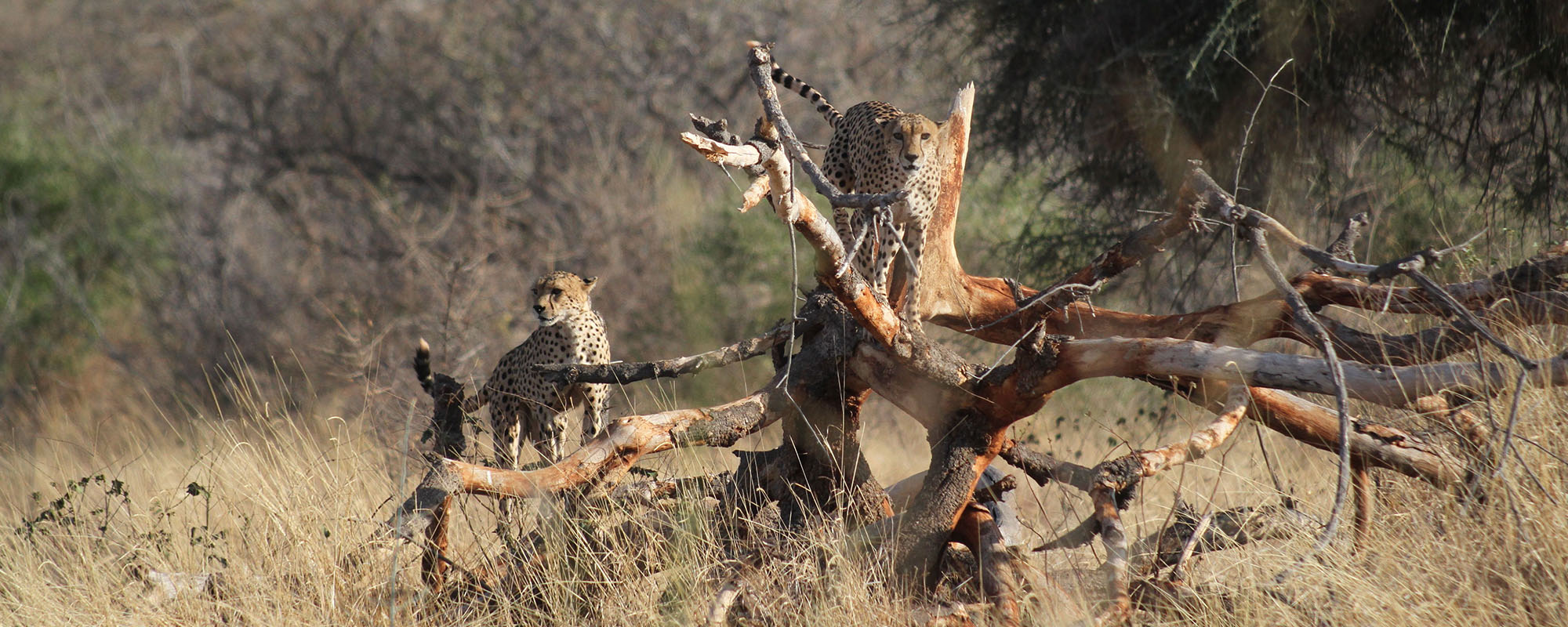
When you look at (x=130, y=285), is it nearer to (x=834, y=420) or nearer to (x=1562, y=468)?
(x=834, y=420)

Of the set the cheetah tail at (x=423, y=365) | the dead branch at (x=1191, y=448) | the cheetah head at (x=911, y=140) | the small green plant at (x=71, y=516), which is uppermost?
the cheetah head at (x=911, y=140)

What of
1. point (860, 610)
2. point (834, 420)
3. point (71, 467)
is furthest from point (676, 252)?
point (860, 610)

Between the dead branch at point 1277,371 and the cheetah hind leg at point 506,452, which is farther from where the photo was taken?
the cheetah hind leg at point 506,452

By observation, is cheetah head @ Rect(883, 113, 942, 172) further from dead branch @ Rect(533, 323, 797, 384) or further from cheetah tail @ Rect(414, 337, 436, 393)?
cheetah tail @ Rect(414, 337, 436, 393)

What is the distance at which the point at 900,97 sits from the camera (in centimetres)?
1060

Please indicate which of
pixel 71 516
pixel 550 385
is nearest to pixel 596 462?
pixel 550 385

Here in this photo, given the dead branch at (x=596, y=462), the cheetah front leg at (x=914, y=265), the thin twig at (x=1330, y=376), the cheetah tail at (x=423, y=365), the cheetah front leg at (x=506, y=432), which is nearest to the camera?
the thin twig at (x=1330, y=376)

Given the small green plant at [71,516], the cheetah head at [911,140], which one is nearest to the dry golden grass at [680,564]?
the small green plant at [71,516]

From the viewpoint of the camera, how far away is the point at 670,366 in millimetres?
3061

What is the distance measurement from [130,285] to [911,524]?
32.3 feet

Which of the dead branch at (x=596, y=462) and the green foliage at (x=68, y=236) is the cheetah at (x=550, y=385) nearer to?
the dead branch at (x=596, y=462)

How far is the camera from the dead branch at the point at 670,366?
307 centimetres

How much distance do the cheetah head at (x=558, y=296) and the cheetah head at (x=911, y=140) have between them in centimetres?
113

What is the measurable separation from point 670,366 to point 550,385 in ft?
2.95
